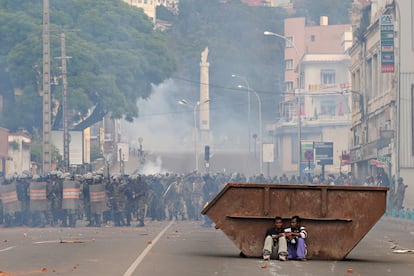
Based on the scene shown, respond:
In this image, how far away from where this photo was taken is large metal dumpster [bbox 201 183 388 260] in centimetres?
2492

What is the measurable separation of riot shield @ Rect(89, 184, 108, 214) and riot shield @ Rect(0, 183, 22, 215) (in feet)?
8.25

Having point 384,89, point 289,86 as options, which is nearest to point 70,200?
point 384,89

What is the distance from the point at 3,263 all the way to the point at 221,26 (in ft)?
523

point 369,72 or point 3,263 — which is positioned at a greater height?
point 369,72

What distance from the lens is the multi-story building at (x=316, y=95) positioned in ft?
406

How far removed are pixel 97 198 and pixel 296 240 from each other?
20216mm

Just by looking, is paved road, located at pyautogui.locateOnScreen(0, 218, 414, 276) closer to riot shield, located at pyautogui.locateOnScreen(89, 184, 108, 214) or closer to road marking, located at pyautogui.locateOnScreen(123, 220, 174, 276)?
road marking, located at pyautogui.locateOnScreen(123, 220, 174, 276)

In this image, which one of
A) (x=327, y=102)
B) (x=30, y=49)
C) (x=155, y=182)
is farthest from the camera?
(x=327, y=102)

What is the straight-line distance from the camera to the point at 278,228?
972 inches

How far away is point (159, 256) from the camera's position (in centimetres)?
2562

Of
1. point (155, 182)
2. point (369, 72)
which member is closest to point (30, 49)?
point (369, 72)

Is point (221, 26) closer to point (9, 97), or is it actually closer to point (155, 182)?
point (9, 97)

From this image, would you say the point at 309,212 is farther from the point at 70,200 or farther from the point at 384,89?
the point at 384,89

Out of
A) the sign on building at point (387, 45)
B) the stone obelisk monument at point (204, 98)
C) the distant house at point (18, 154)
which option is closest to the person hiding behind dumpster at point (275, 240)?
the sign on building at point (387, 45)
